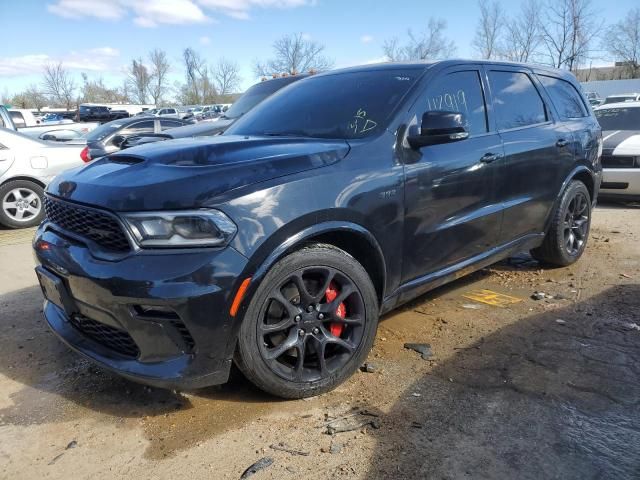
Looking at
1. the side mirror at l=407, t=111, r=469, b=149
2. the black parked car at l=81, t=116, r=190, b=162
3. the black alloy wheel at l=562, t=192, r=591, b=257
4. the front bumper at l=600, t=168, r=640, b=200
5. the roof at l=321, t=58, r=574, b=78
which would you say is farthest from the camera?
the black parked car at l=81, t=116, r=190, b=162

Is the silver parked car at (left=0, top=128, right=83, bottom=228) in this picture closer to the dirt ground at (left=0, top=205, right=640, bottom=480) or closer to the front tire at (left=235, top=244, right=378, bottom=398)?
the dirt ground at (left=0, top=205, right=640, bottom=480)

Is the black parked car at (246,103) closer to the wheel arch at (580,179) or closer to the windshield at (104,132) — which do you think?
the windshield at (104,132)

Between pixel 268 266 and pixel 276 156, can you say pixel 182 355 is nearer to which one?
pixel 268 266

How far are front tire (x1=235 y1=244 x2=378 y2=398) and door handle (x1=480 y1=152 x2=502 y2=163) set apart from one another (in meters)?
1.31

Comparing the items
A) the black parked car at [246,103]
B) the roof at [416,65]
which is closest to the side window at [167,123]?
the black parked car at [246,103]

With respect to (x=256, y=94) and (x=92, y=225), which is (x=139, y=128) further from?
(x=92, y=225)

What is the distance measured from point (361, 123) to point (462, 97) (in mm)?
897

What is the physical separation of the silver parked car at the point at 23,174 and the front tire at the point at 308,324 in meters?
6.12

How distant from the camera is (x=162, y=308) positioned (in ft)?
7.54

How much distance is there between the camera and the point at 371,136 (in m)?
→ 3.01

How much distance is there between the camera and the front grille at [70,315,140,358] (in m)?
2.50

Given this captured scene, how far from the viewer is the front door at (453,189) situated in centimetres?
314

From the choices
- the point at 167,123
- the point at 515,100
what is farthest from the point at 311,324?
the point at 167,123

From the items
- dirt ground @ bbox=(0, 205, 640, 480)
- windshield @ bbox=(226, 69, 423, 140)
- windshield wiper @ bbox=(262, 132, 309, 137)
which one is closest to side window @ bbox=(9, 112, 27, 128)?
dirt ground @ bbox=(0, 205, 640, 480)
